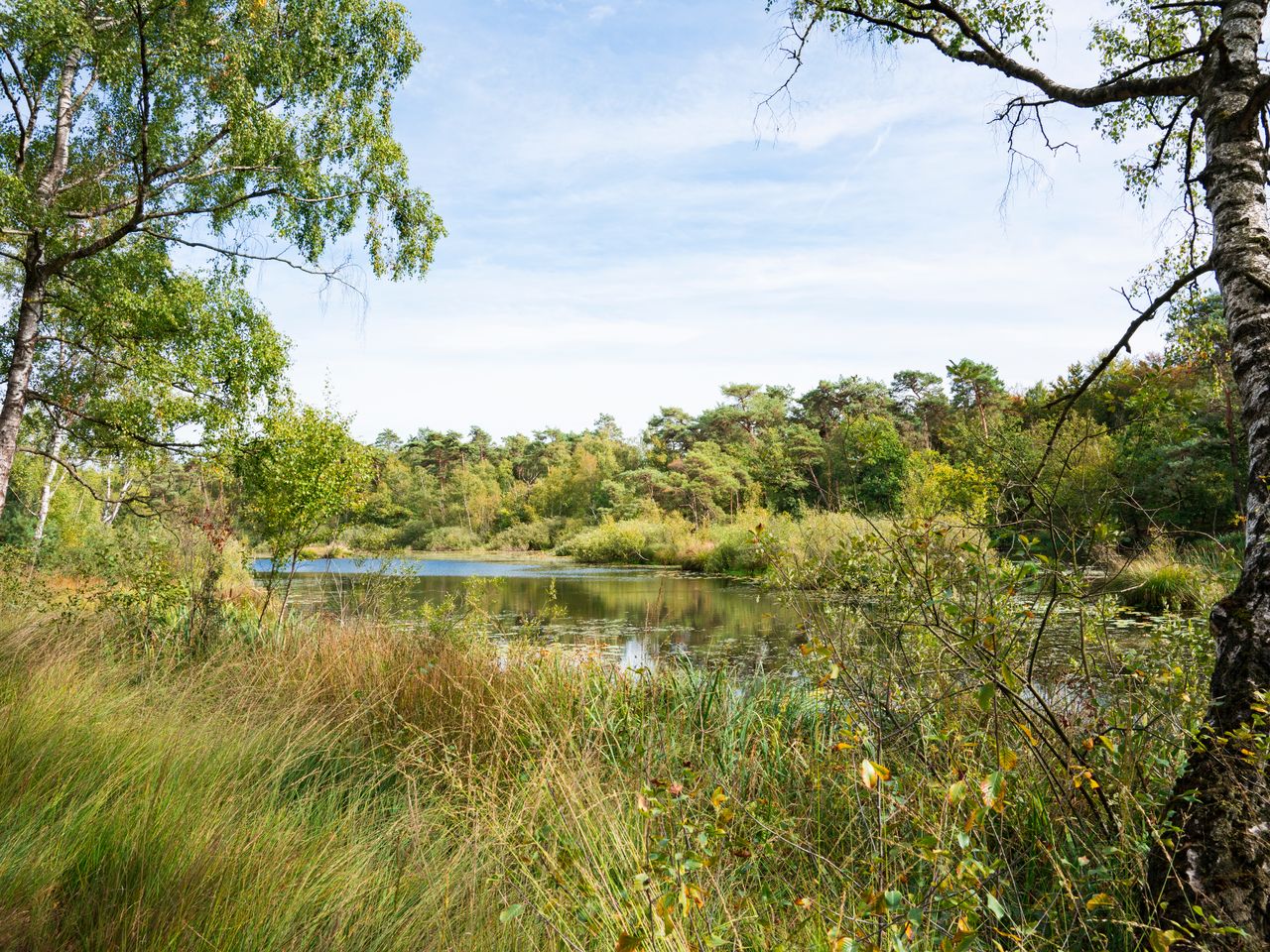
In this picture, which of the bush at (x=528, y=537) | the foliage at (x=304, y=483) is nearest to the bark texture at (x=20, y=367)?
the foliage at (x=304, y=483)

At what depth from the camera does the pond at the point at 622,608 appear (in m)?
7.47

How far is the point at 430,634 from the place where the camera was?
606 centimetres

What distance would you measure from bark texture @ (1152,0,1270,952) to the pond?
183cm

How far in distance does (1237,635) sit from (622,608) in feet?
47.0

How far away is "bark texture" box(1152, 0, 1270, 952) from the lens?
5.98 feet

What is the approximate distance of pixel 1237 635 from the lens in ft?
6.86

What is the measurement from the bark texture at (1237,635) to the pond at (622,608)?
183cm

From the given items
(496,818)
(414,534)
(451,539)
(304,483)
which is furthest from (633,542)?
(496,818)

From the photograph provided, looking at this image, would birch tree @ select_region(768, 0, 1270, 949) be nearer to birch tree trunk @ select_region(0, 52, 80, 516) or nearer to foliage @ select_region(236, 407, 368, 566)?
foliage @ select_region(236, 407, 368, 566)

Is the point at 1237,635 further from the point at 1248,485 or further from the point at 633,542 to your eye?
the point at 633,542

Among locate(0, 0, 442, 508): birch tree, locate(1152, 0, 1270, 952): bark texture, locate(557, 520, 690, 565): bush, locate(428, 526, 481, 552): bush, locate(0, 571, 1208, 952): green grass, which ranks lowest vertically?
locate(428, 526, 481, 552): bush

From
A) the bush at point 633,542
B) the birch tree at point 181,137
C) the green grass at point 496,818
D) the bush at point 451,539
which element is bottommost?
the bush at point 451,539

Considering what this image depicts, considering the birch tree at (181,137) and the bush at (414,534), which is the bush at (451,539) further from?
the birch tree at (181,137)

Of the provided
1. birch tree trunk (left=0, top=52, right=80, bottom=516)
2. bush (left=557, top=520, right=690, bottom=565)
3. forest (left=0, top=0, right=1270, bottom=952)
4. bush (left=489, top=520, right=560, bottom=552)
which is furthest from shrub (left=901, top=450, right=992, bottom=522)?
bush (left=489, top=520, right=560, bottom=552)
